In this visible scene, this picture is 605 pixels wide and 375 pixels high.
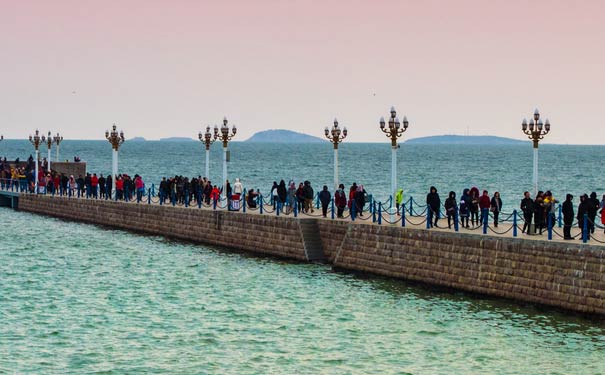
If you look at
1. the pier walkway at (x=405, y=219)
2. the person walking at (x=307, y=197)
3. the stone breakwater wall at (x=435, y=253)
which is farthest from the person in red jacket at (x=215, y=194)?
the person walking at (x=307, y=197)

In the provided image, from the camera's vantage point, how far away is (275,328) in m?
26.8

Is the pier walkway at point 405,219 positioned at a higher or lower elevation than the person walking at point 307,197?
lower

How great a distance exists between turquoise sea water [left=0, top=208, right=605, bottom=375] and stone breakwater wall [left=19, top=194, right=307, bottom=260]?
1.25 metres

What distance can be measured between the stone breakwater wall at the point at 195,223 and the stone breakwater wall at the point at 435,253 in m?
0.04

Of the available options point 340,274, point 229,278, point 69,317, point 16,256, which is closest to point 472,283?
point 340,274

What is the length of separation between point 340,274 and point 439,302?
5.91 m

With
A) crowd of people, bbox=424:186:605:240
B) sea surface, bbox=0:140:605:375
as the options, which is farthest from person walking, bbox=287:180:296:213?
crowd of people, bbox=424:186:605:240

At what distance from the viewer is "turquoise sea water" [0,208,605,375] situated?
75.3ft

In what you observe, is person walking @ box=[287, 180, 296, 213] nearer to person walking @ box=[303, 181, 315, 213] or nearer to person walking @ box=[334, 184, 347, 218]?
person walking @ box=[303, 181, 315, 213]

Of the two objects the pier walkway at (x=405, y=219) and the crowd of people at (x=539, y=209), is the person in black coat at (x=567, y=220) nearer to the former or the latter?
the crowd of people at (x=539, y=209)

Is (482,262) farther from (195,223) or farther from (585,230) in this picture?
(195,223)

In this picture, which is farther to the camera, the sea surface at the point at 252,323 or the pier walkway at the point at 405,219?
the pier walkway at the point at 405,219

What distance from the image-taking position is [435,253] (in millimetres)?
31812

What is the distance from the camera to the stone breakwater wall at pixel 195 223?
38562mm
